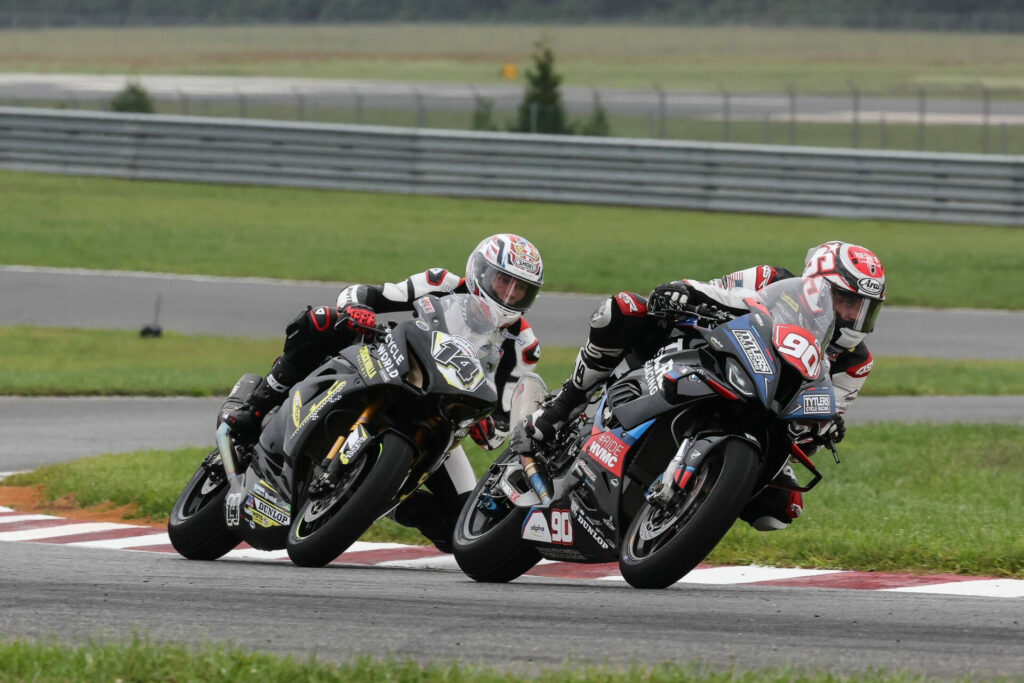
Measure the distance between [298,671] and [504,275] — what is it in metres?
3.08

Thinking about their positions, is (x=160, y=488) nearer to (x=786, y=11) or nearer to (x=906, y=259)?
(x=906, y=259)

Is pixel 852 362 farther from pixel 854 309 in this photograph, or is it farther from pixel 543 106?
pixel 543 106

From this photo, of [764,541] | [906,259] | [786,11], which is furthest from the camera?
[786,11]

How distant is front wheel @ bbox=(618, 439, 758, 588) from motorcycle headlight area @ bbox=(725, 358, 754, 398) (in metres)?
0.22

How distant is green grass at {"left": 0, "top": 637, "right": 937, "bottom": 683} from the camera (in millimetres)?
5223

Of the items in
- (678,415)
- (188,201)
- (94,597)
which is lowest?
(188,201)

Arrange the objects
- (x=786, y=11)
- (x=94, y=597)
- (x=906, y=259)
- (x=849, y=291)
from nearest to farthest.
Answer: (x=94, y=597), (x=849, y=291), (x=906, y=259), (x=786, y=11)

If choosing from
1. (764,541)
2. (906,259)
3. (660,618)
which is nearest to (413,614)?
(660,618)

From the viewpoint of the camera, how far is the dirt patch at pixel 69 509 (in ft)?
34.5

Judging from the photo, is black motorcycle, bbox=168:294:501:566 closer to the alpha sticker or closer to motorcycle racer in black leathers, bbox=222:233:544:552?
motorcycle racer in black leathers, bbox=222:233:544:552

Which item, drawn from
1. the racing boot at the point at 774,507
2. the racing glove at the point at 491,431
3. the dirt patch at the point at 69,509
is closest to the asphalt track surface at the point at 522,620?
the racing boot at the point at 774,507

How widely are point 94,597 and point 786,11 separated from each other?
293 ft

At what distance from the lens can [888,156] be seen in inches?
1098

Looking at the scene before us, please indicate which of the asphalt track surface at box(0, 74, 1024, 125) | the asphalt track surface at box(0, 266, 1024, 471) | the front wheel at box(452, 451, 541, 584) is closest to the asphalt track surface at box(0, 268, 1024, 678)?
the front wheel at box(452, 451, 541, 584)
